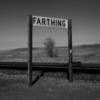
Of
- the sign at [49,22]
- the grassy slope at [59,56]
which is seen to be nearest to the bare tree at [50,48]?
the grassy slope at [59,56]

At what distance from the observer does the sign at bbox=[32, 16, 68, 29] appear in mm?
7252

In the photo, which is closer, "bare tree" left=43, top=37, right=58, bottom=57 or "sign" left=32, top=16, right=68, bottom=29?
"sign" left=32, top=16, right=68, bottom=29

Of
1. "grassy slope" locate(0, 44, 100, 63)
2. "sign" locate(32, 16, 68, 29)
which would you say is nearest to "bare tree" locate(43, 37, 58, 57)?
"grassy slope" locate(0, 44, 100, 63)

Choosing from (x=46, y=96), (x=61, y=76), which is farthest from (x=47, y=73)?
(x=46, y=96)

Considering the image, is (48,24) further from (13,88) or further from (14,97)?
(14,97)

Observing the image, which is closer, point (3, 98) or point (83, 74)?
point (3, 98)

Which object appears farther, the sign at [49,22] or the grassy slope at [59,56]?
the grassy slope at [59,56]

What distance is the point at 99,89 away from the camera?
6.35 metres

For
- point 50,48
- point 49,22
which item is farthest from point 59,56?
point 49,22

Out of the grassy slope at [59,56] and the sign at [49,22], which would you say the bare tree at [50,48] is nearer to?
the grassy slope at [59,56]

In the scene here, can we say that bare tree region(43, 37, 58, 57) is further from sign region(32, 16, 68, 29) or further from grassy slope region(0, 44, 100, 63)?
sign region(32, 16, 68, 29)

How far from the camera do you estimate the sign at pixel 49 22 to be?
725 centimetres

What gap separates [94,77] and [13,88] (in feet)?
14.6

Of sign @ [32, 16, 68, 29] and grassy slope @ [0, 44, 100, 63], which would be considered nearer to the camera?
sign @ [32, 16, 68, 29]
